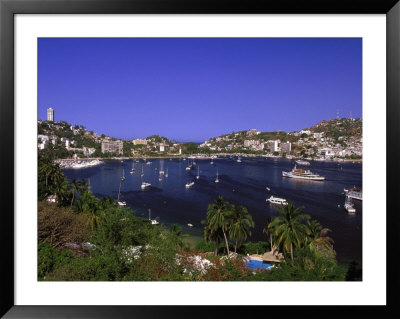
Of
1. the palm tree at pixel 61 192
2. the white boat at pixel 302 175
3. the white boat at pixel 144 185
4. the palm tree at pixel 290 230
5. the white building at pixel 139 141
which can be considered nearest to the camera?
the palm tree at pixel 290 230

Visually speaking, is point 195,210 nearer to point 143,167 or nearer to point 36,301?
point 143,167

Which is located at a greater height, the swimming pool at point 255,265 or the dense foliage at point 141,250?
the dense foliage at point 141,250

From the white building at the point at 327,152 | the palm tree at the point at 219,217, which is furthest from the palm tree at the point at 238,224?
the white building at the point at 327,152

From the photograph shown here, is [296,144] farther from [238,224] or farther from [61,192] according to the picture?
[61,192]

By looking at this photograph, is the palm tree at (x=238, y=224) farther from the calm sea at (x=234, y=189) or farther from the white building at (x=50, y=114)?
the white building at (x=50, y=114)

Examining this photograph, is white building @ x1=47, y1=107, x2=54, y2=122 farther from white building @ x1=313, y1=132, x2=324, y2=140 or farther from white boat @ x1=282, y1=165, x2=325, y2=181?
white boat @ x1=282, y1=165, x2=325, y2=181

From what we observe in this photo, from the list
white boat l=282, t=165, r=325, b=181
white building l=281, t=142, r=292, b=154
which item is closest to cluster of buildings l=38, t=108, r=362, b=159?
white building l=281, t=142, r=292, b=154

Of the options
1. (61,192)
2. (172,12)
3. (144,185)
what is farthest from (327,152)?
(172,12)
